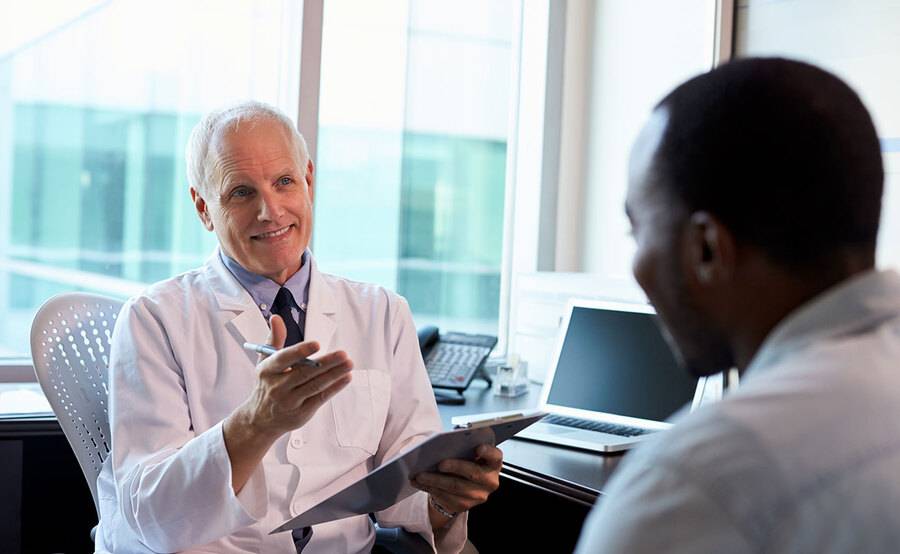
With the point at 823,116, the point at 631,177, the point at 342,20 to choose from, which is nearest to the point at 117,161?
the point at 342,20

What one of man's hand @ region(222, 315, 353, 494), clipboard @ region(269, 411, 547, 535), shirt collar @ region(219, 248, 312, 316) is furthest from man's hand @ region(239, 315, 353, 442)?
shirt collar @ region(219, 248, 312, 316)

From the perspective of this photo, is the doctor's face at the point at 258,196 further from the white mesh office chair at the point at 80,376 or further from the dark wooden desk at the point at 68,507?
the dark wooden desk at the point at 68,507

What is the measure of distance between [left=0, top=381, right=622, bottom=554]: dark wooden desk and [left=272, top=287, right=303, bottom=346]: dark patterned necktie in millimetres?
495

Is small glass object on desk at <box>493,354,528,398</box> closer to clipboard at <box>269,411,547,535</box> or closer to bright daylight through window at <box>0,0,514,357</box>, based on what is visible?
bright daylight through window at <box>0,0,514,357</box>

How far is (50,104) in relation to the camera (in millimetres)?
2539

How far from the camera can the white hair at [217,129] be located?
1.85 metres

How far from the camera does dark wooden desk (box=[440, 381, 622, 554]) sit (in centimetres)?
183

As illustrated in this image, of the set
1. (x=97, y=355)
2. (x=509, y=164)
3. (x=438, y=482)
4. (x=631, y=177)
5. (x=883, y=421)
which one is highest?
(x=509, y=164)

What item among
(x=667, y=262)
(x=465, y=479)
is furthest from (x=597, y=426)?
(x=667, y=262)

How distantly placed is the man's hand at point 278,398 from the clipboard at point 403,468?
13cm

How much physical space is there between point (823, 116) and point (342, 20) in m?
2.35

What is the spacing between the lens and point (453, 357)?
2717 mm

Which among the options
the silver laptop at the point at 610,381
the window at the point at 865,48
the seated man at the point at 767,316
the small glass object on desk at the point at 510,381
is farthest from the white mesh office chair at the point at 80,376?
the window at the point at 865,48

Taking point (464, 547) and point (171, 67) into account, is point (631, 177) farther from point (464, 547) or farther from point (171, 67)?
point (171, 67)
